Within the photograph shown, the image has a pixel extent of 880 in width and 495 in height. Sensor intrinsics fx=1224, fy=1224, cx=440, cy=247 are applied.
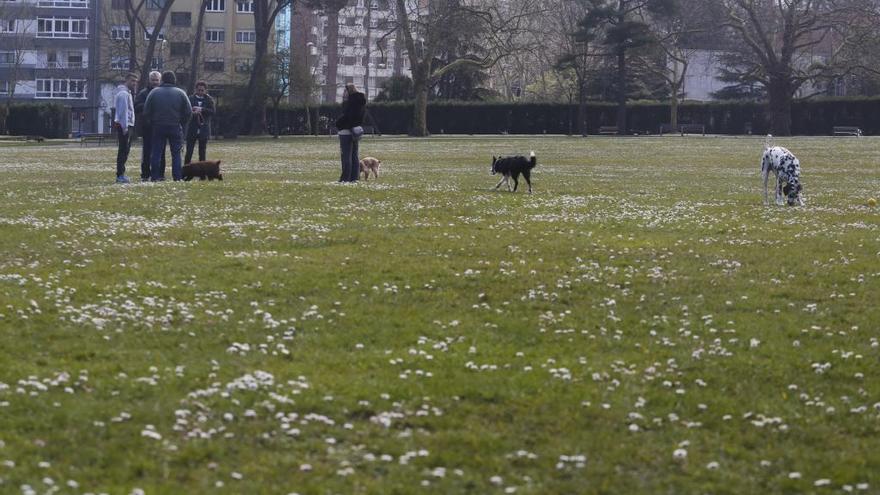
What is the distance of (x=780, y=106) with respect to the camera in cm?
8831

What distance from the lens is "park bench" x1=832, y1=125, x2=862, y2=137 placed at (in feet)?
289

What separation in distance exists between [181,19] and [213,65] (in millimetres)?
9987

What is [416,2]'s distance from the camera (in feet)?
268

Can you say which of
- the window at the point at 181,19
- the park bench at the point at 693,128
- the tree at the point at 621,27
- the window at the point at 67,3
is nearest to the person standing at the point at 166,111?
the tree at the point at 621,27

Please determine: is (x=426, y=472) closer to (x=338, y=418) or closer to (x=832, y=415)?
(x=338, y=418)

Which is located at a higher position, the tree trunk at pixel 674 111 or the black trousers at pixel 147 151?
the tree trunk at pixel 674 111

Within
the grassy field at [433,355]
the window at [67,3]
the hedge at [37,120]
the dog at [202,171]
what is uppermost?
the window at [67,3]

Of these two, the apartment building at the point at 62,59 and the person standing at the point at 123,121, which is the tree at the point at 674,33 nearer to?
the apartment building at the point at 62,59

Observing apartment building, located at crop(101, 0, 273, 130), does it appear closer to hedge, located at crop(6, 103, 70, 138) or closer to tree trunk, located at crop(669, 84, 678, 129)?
hedge, located at crop(6, 103, 70, 138)

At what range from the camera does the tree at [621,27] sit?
87625 millimetres

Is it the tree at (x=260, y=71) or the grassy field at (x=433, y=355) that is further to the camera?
the tree at (x=260, y=71)

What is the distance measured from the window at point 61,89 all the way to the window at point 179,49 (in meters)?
18.5

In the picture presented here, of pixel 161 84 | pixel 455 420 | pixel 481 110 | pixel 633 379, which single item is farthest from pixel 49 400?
pixel 481 110

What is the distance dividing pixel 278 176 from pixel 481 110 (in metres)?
66.4
